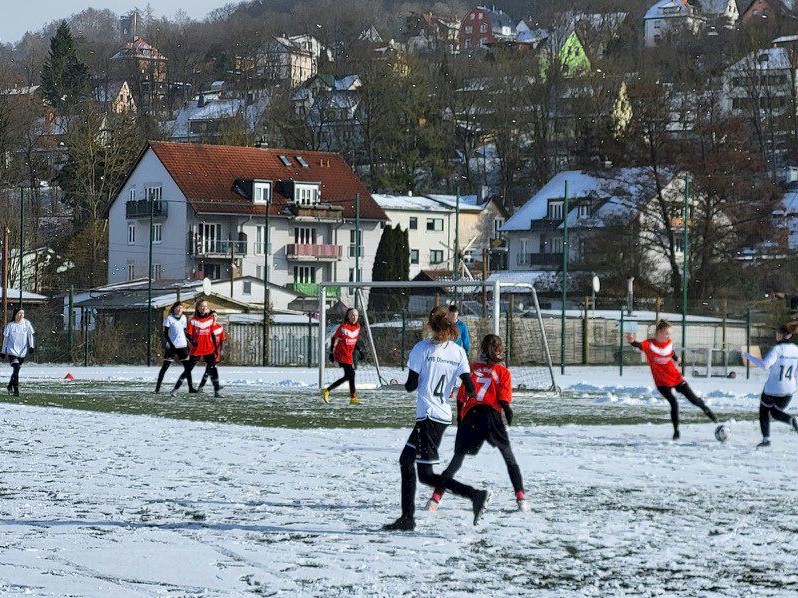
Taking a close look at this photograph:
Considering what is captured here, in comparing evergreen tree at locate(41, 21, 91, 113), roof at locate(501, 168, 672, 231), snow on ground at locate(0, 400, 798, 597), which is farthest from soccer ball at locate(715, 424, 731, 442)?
evergreen tree at locate(41, 21, 91, 113)

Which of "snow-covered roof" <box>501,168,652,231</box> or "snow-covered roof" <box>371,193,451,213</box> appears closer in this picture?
"snow-covered roof" <box>501,168,652,231</box>

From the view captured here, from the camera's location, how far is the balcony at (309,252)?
74750 millimetres

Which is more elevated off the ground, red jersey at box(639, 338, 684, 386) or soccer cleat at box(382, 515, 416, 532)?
red jersey at box(639, 338, 684, 386)

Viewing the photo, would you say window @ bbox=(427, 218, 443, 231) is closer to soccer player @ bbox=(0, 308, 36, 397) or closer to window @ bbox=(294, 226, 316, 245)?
window @ bbox=(294, 226, 316, 245)

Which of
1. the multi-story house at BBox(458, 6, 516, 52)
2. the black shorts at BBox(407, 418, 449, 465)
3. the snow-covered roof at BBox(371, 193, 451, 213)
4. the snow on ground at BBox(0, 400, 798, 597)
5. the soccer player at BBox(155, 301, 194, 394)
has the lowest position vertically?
the snow on ground at BBox(0, 400, 798, 597)

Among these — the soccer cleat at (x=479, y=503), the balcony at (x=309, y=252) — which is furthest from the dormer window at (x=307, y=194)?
the soccer cleat at (x=479, y=503)

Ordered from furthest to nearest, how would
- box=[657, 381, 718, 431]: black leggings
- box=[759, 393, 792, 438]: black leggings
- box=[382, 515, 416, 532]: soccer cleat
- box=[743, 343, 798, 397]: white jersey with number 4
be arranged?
box=[657, 381, 718, 431]: black leggings
box=[759, 393, 792, 438]: black leggings
box=[743, 343, 798, 397]: white jersey with number 4
box=[382, 515, 416, 532]: soccer cleat

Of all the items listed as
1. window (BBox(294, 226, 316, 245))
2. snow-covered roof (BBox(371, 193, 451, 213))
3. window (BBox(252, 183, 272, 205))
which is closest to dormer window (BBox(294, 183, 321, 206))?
window (BBox(294, 226, 316, 245))

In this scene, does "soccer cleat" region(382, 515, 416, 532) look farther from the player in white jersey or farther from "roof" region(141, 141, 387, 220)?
"roof" region(141, 141, 387, 220)

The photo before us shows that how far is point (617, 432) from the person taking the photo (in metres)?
18.5

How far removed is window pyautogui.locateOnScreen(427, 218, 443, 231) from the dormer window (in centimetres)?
1171

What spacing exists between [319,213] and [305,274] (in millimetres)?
3382

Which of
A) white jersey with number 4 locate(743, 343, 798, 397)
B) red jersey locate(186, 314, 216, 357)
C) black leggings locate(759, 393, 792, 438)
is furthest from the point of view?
red jersey locate(186, 314, 216, 357)

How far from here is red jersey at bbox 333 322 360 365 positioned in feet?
75.6
